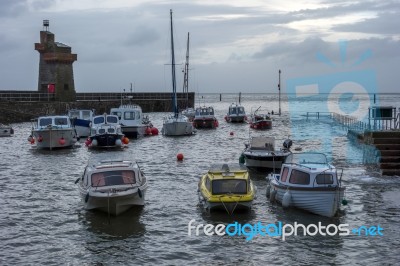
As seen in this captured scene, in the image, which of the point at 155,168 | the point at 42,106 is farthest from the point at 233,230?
the point at 42,106

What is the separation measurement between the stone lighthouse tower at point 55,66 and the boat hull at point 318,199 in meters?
68.7

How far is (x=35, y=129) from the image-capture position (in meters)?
45.4

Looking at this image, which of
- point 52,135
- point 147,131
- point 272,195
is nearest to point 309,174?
point 272,195

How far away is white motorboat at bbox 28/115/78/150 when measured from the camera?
147 ft

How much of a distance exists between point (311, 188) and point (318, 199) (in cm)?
52

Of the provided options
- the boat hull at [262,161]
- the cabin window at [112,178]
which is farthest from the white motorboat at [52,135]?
the cabin window at [112,178]

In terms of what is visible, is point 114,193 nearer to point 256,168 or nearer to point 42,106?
point 256,168

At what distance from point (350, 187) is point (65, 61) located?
2610 inches

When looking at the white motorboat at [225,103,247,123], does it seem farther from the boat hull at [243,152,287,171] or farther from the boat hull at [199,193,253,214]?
the boat hull at [199,193,253,214]

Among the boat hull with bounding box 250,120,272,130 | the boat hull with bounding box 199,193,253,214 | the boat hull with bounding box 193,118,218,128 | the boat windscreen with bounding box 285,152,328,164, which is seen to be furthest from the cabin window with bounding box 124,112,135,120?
the boat hull with bounding box 199,193,253,214

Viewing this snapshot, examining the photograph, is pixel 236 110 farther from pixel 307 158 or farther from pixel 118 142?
pixel 307 158

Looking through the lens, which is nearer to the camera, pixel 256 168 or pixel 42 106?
pixel 256 168

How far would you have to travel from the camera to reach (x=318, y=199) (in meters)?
21.3

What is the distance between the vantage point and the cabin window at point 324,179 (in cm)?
2158
